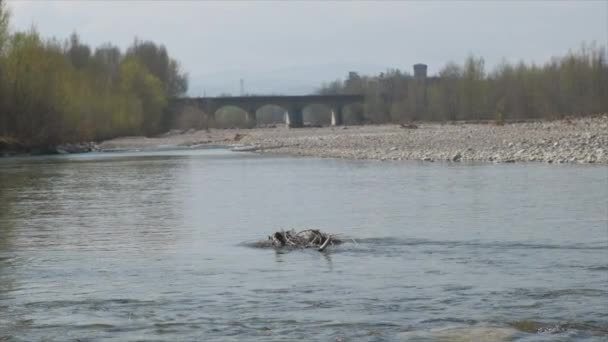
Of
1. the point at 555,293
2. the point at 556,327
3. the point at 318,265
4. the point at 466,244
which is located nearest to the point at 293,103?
the point at 466,244

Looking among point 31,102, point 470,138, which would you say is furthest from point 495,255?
point 31,102

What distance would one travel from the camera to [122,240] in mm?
17828

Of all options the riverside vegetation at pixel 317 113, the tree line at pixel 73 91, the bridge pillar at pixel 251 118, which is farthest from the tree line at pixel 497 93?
the tree line at pixel 73 91

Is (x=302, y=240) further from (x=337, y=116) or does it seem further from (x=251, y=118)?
(x=251, y=118)

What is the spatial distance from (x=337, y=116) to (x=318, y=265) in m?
143

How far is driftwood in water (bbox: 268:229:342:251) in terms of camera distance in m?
16.1

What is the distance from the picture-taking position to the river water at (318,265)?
34.1 ft

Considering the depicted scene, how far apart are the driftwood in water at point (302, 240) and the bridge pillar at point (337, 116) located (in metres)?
139

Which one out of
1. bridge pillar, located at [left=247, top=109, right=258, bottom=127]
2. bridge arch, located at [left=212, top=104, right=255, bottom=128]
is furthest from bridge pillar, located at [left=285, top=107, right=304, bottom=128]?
bridge arch, located at [left=212, top=104, right=255, bottom=128]

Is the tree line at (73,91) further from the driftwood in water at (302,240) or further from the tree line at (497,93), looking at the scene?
the driftwood in water at (302,240)

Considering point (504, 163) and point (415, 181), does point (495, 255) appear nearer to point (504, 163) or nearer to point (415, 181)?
point (415, 181)

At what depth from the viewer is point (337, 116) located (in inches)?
6186

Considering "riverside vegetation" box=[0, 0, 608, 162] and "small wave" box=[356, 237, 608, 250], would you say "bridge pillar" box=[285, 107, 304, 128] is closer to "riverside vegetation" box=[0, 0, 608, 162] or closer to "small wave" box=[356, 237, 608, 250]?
"riverside vegetation" box=[0, 0, 608, 162]

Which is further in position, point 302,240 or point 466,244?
point 302,240
